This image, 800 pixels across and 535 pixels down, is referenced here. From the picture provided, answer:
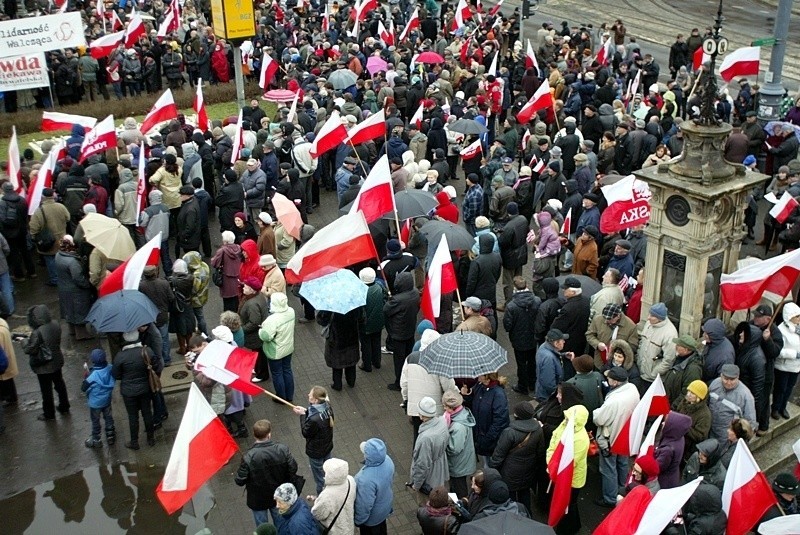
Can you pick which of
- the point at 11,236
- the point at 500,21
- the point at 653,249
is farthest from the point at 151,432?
the point at 500,21

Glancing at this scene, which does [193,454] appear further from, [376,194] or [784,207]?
[784,207]

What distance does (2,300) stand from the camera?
14.7 metres

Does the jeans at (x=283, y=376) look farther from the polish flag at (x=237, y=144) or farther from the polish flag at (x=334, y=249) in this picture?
the polish flag at (x=237, y=144)

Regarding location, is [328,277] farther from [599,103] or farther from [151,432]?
[599,103]

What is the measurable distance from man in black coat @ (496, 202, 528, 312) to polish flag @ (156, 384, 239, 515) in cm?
647

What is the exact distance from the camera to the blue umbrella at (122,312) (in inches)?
440

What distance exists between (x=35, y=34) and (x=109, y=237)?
9049mm

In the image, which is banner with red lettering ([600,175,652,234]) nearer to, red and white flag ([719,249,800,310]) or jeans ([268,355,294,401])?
red and white flag ([719,249,800,310])

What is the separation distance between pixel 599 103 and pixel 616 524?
50.0 ft

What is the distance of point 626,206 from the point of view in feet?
44.1

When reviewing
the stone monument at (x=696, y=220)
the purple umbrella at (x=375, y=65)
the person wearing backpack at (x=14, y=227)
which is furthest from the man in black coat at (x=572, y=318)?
the purple umbrella at (x=375, y=65)

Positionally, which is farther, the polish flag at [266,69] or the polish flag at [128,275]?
the polish flag at [266,69]

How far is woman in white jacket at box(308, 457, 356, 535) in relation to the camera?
8.52 meters

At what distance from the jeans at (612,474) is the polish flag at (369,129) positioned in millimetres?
8500
